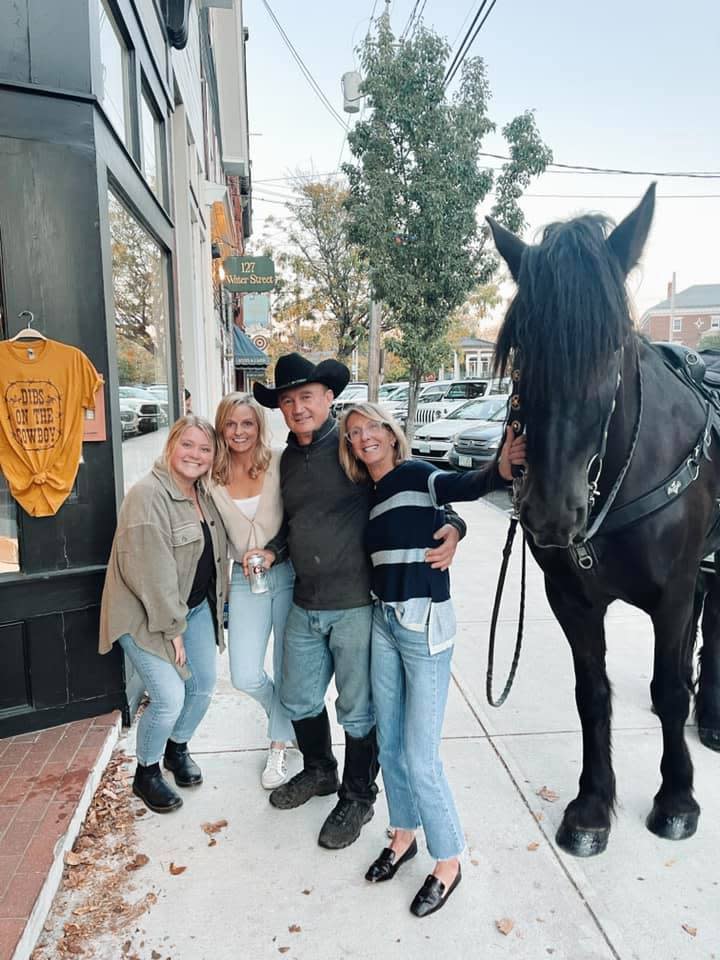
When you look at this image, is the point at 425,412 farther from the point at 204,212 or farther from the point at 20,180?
the point at 20,180

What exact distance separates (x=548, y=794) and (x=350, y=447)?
1804mm

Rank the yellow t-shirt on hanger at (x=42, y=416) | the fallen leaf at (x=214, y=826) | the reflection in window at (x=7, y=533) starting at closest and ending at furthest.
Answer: the fallen leaf at (x=214, y=826) < the yellow t-shirt on hanger at (x=42, y=416) < the reflection in window at (x=7, y=533)

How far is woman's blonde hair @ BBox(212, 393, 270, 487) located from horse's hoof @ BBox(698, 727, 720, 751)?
8.48 ft

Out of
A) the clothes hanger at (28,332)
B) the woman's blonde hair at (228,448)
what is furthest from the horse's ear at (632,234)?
the clothes hanger at (28,332)

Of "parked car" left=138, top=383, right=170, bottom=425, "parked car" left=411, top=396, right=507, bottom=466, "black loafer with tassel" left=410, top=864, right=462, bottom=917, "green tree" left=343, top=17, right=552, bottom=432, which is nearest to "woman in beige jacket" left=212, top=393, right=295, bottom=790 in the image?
"black loafer with tassel" left=410, top=864, right=462, bottom=917

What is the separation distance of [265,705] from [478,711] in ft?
4.21

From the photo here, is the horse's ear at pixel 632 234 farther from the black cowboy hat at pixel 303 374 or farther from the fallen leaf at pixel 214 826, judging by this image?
the fallen leaf at pixel 214 826

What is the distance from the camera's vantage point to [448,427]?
14.0m

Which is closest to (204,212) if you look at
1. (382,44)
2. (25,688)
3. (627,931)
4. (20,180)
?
(382,44)

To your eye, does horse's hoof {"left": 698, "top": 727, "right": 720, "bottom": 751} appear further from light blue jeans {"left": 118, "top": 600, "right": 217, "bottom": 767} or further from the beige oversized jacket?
the beige oversized jacket

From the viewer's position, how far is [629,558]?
2.42 meters

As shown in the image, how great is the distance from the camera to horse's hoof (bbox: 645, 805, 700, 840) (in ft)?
8.64

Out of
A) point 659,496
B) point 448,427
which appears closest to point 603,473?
point 659,496

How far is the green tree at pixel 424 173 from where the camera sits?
10023mm
